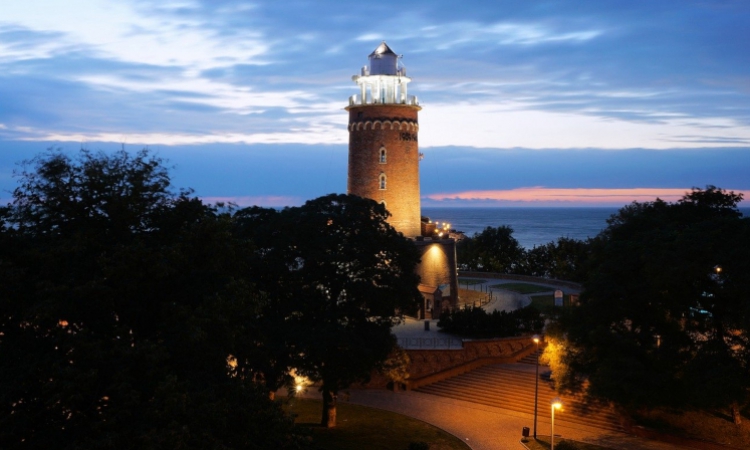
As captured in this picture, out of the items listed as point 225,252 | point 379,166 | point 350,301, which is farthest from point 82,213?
point 379,166

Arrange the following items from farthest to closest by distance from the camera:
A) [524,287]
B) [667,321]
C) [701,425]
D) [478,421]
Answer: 1. [524,287]
2. [478,421]
3. [701,425]
4. [667,321]

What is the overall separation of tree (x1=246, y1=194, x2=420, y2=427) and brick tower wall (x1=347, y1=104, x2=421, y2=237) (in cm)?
1519

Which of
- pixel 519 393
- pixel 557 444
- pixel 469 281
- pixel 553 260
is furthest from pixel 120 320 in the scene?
pixel 553 260

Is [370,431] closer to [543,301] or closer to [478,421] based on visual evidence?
[478,421]

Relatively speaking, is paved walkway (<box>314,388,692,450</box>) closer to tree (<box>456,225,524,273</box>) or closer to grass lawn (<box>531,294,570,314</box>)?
grass lawn (<box>531,294,570,314</box>)

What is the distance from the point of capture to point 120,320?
14.1m

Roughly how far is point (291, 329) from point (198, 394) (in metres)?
10.7

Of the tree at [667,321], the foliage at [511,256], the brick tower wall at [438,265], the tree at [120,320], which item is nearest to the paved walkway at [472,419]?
the tree at [667,321]

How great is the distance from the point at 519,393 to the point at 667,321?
830 cm

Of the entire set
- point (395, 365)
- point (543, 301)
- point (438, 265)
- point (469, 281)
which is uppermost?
point (438, 265)

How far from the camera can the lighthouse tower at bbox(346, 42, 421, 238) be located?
136ft

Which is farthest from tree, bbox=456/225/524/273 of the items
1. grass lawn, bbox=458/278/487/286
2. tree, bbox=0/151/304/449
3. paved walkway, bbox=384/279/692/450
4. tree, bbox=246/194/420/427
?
tree, bbox=0/151/304/449

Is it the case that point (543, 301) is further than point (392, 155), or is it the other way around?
point (543, 301)

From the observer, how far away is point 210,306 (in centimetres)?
1372
